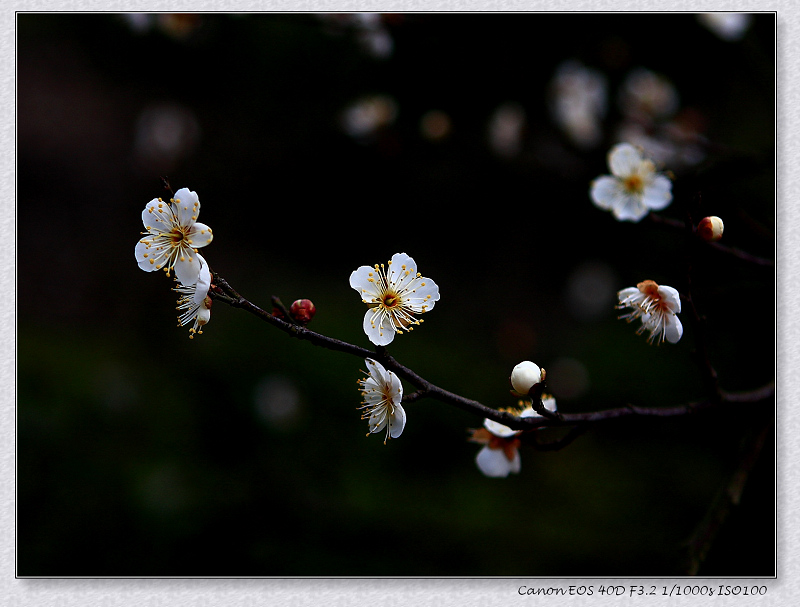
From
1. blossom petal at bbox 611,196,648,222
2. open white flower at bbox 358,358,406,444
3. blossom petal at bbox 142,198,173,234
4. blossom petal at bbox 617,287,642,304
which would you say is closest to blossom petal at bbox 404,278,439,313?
open white flower at bbox 358,358,406,444

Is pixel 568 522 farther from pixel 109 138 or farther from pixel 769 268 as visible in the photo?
pixel 109 138

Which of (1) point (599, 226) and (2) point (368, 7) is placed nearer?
(2) point (368, 7)

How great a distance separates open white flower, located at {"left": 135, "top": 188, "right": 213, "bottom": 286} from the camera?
1.09 metres

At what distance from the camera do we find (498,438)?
1.28 m

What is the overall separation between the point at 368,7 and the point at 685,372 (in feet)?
7.20

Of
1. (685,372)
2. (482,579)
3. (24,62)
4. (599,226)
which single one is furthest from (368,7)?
(24,62)

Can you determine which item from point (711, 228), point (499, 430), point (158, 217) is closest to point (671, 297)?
point (711, 228)

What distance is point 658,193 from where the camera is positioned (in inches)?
64.2

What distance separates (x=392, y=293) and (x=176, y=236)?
0.46m

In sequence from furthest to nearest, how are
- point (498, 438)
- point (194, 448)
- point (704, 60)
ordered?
point (194, 448) → point (704, 60) → point (498, 438)

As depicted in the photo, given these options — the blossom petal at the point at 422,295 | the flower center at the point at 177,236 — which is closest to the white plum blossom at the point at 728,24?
the blossom petal at the point at 422,295

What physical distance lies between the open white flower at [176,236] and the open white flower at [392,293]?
0.31 metres

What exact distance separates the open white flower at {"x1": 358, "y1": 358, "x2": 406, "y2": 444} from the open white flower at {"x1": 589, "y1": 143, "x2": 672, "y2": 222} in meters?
0.88

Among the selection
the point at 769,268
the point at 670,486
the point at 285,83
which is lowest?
the point at 670,486
